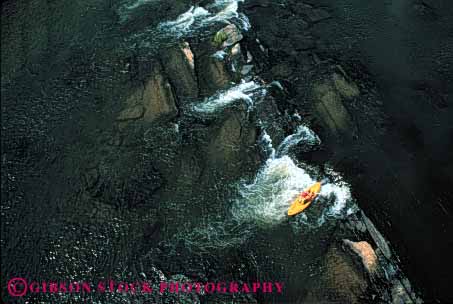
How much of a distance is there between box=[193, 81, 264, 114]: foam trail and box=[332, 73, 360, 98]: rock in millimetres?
5063

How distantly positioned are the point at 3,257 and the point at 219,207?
36.7 feet

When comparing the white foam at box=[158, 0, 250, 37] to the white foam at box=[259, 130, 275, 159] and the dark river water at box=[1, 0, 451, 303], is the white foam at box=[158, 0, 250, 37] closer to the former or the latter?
the dark river water at box=[1, 0, 451, 303]

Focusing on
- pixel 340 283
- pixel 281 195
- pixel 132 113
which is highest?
pixel 132 113

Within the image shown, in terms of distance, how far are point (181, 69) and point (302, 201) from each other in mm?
12652

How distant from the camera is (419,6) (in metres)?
32.2

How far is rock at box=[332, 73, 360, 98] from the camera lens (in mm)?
26484

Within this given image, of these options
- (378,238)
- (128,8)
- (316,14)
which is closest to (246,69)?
(316,14)

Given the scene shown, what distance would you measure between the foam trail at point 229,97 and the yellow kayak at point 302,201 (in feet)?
24.6

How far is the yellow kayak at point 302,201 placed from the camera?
21.3m

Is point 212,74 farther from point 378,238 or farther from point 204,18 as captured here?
point 378,238

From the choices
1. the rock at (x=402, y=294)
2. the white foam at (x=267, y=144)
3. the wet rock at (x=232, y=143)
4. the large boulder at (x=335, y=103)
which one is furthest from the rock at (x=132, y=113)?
the rock at (x=402, y=294)

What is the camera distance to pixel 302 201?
70.3 feet

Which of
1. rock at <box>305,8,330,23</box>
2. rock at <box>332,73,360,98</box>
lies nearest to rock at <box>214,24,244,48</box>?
rock at <box>305,8,330,23</box>

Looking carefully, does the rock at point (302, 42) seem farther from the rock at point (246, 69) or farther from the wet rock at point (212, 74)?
the wet rock at point (212, 74)
